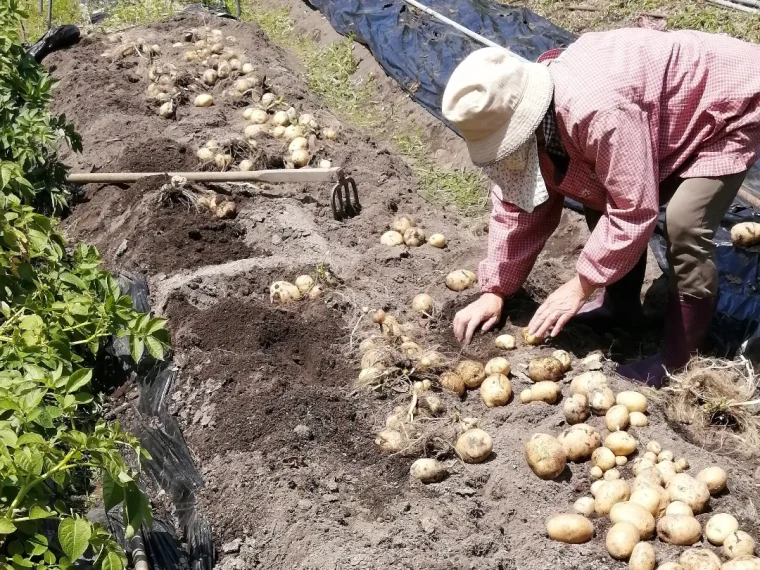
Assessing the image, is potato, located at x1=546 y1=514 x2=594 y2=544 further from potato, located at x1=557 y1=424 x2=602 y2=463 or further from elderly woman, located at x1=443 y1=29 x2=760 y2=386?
elderly woman, located at x1=443 y1=29 x2=760 y2=386

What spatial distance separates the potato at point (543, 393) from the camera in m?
2.97

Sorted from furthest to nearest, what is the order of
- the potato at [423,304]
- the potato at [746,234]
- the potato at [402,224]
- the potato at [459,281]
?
the potato at [402,224] → the potato at [459,281] → the potato at [423,304] → the potato at [746,234]

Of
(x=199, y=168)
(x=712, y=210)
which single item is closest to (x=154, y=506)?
(x=712, y=210)

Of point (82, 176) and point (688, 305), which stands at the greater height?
point (688, 305)

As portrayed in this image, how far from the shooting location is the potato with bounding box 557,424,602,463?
2.70 metres

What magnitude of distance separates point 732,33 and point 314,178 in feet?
10.8

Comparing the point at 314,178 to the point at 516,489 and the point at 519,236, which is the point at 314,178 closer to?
the point at 519,236

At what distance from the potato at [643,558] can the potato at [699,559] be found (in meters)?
0.08

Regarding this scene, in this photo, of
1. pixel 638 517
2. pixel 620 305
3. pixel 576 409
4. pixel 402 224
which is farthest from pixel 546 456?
pixel 402 224

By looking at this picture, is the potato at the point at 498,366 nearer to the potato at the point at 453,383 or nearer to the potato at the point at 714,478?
the potato at the point at 453,383

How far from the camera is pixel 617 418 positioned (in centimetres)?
274

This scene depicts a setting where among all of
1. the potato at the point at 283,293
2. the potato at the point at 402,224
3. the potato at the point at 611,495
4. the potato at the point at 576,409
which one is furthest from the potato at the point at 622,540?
the potato at the point at 402,224

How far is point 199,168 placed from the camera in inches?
205

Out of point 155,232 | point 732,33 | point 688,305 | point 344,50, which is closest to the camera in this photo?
point 688,305
